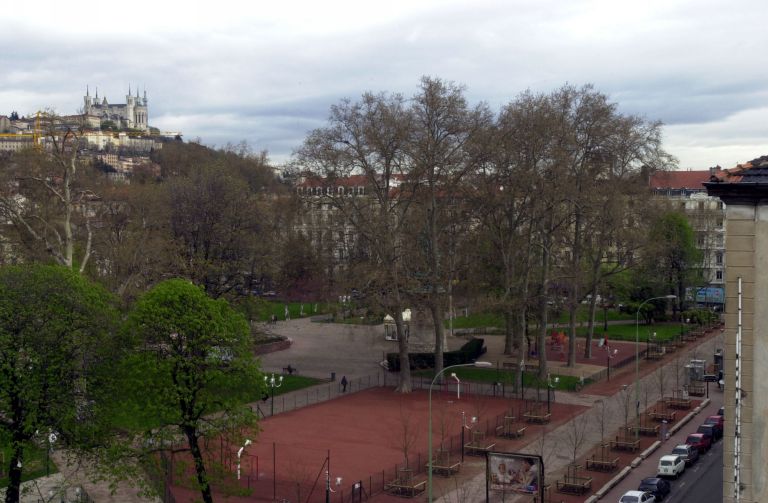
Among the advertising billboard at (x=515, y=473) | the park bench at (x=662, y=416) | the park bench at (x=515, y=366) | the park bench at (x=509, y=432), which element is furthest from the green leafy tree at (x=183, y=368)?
the park bench at (x=515, y=366)

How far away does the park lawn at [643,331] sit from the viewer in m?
85.3

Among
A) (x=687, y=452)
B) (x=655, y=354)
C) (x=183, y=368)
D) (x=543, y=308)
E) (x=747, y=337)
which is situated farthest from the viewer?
(x=655, y=354)

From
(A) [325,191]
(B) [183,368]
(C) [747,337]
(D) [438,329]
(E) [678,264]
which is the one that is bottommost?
(D) [438,329]

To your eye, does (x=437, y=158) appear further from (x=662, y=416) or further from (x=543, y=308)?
(x=662, y=416)

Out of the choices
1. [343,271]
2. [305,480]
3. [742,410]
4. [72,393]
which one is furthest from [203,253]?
[742,410]

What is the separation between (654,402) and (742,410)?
1571 inches

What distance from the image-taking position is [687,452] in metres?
42.2

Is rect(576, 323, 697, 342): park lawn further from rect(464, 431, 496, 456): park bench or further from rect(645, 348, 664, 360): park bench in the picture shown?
rect(464, 431, 496, 456): park bench

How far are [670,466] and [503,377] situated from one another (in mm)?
24577

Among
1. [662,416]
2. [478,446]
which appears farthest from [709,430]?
[478,446]

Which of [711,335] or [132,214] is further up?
[132,214]

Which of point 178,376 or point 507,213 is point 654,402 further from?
point 178,376

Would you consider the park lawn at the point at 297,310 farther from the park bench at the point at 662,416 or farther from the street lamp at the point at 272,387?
the park bench at the point at 662,416

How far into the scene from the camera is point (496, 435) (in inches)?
1849
